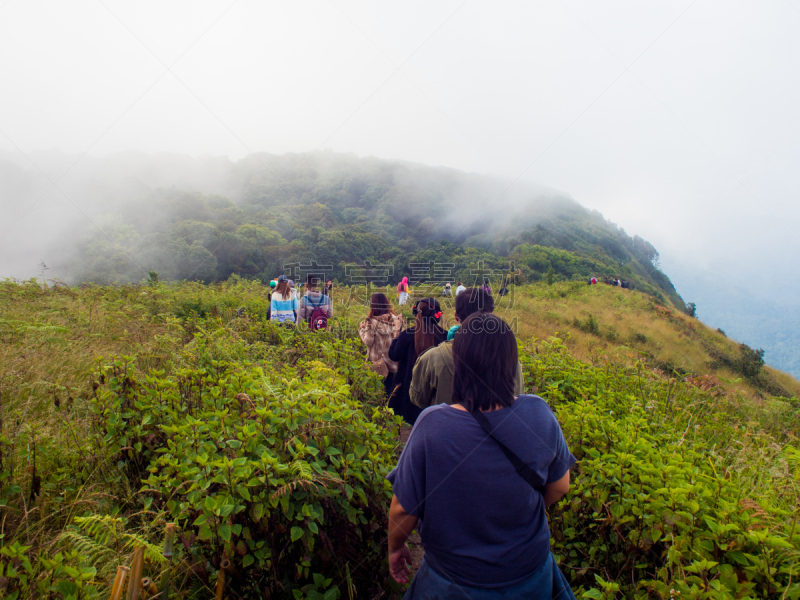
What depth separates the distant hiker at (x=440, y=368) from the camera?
3168mm

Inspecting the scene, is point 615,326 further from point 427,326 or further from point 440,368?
point 440,368

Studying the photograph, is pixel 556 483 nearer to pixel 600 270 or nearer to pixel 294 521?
pixel 294 521

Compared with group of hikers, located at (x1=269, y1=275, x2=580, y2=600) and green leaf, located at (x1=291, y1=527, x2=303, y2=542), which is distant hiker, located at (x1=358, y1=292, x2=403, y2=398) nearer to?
green leaf, located at (x1=291, y1=527, x2=303, y2=542)

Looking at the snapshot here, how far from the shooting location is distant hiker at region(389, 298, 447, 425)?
4180mm

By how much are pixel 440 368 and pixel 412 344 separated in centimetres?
124

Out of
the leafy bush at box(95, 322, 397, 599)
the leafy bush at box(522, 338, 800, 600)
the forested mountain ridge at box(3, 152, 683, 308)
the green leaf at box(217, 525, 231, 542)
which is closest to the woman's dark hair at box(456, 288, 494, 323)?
the leafy bush at box(522, 338, 800, 600)

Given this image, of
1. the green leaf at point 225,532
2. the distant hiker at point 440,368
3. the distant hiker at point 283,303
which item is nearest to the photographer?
the green leaf at point 225,532

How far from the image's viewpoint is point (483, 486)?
1.36m

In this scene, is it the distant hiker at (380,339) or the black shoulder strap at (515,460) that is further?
the distant hiker at (380,339)

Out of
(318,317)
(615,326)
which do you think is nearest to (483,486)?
(318,317)

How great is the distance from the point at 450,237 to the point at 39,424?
3643 inches

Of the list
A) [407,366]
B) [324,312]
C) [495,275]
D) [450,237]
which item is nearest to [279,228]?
[495,275]

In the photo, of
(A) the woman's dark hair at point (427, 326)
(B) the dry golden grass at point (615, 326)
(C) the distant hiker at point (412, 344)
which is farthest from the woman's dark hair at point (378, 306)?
(B) the dry golden grass at point (615, 326)

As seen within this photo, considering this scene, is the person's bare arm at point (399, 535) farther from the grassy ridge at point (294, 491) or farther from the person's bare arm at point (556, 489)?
the person's bare arm at point (556, 489)
